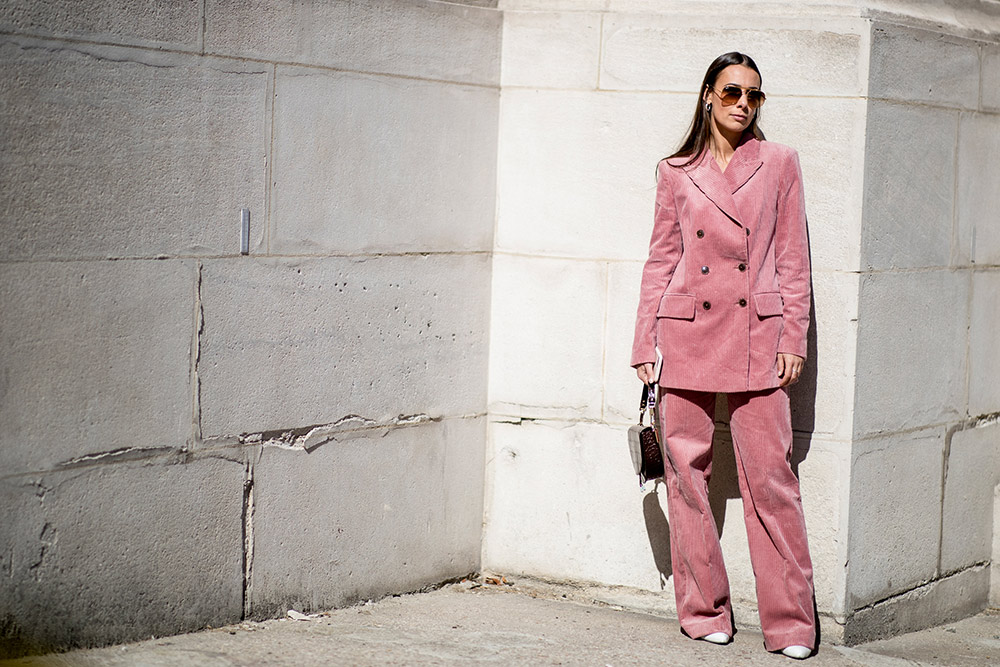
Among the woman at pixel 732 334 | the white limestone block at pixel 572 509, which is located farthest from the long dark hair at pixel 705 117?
the white limestone block at pixel 572 509

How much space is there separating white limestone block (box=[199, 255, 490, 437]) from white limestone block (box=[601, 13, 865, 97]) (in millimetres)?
1063

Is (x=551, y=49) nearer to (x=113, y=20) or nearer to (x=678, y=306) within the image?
(x=678, y=306)

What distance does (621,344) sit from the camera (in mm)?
5199

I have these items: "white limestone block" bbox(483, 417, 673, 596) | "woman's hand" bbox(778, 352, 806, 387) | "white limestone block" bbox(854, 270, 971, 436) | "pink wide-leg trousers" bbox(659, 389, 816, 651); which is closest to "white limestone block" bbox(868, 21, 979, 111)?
"white limestone block" bbox(854, 270, 971, 436)

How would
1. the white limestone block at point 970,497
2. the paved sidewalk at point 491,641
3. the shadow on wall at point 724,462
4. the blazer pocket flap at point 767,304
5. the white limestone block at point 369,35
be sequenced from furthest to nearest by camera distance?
1. the white limestone block at point 970,497
2. the shadow on wall at point 724,462
3. the blazer pocket flap at point 767,304
4. the white limestone block at point 369,35
5. the paved sidewalk at point 491,641

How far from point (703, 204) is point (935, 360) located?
56.8 inches

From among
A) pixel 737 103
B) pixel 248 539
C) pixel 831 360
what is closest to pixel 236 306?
pixel 248 539

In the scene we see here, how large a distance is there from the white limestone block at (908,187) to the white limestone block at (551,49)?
3.82 ft

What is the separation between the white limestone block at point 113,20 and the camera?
384 cm

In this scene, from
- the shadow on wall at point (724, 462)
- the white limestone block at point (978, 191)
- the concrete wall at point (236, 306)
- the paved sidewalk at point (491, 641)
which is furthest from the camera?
the white limestone block at point (978, 191)

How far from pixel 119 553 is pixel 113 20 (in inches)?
69.3

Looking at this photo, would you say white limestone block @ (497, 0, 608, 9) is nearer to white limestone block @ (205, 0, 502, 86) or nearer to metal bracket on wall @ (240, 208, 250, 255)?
white limestone block @ (205, 0, 502, 86)

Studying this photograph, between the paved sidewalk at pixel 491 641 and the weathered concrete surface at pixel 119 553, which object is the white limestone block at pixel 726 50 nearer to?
the paved sidewalk at pixel 491 641

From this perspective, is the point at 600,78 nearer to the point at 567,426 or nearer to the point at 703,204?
the point at 703,204
